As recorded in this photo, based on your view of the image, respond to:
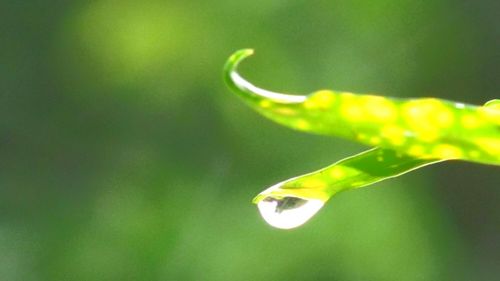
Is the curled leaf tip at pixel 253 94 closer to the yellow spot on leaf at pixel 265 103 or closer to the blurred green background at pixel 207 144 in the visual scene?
the yellow spot on leaf at pixel 265 103

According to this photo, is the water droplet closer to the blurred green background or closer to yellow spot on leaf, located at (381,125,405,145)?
yellow spot on leaf, located at (381,125,405,145)

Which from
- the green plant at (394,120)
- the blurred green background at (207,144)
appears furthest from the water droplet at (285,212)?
the blurred green background at (207,144)

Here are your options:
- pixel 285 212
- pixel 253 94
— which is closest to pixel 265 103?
pixel 253 94

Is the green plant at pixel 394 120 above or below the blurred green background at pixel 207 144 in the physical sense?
below

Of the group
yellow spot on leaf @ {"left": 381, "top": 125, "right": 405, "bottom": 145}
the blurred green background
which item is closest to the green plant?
yellow spot on leaf @ {"left": 381, "top": 125, "right": 405, "bottom": 145}

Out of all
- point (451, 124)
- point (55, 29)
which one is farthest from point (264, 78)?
point (451, 124)

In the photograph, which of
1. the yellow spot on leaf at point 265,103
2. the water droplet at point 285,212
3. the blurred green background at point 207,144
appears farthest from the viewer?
the blurred green background at point 207,144

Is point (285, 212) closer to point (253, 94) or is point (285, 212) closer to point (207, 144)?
point (253, 94)

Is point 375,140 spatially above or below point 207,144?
below

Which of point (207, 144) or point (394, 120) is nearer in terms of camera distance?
point (394, 120)
